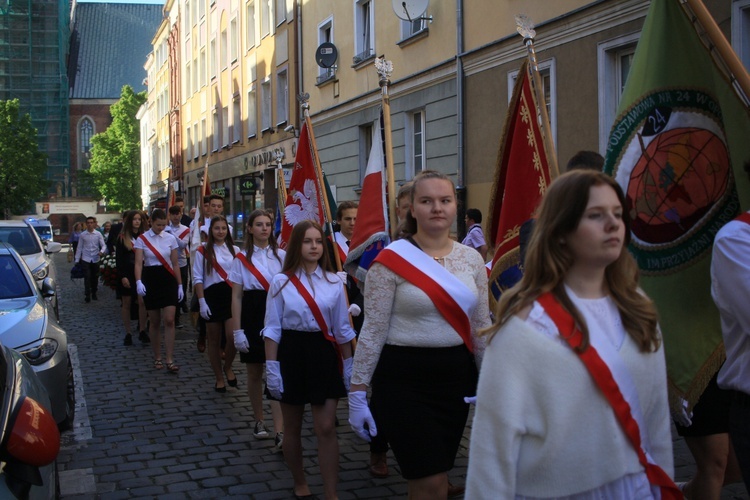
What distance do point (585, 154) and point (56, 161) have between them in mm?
82996

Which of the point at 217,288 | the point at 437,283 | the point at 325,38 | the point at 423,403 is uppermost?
the point at 325,38

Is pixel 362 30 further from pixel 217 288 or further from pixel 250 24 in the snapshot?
pixel 217 288

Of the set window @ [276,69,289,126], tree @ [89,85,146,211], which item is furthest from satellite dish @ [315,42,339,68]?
tree @ [89,85,146,211]

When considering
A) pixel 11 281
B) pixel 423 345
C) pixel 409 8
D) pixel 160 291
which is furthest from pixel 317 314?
pixel 409 8

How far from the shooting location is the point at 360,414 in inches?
168

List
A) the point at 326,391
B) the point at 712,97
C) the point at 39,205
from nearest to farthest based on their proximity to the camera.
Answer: the point at 712,97, the point at 326,391, the point at 39,205

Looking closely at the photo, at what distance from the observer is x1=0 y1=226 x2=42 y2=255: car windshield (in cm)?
1492

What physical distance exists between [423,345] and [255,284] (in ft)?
11.7

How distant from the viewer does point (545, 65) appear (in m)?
14.4

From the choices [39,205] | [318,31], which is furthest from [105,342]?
[39,205]

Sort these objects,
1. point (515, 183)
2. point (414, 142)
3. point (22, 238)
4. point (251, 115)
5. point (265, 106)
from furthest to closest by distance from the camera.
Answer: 1. point (251, 115)
2. point (265, 106)
3. point (414, 142)
4. point (22, 238)
5. point (515, 183)

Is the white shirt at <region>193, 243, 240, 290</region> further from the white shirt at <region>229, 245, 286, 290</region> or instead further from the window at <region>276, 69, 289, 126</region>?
the window at <region>276, 69, 289, 126</region>

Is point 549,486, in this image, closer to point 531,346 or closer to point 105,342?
point 531,346

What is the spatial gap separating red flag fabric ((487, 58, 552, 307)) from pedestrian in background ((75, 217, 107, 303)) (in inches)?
638
